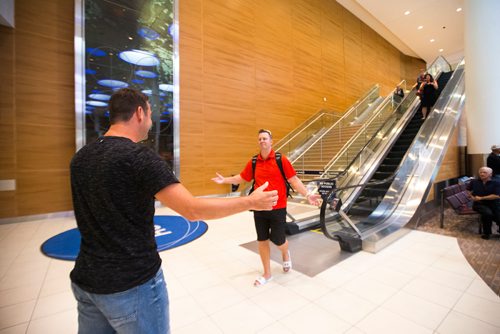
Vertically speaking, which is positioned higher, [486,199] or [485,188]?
[485,188]

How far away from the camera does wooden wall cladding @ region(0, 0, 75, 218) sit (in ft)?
16.7

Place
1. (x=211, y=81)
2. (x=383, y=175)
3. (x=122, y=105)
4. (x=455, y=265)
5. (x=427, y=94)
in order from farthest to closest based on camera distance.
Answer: (x=211, y=81), (x=427, y=94), (x=383, y=175), (x=455, y=265), (x=122, y=105)

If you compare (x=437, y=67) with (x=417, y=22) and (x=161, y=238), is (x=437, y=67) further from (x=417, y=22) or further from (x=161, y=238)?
(x=161, y=238)

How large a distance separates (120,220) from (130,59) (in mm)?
6741

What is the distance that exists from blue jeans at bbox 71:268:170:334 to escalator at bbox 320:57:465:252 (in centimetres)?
262

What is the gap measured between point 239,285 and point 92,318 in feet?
6.24

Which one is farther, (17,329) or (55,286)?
(55,286)

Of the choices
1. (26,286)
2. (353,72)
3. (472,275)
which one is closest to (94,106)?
(26,286)

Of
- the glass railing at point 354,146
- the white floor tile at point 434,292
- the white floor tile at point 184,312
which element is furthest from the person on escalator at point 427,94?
the white floor tile at point 184,312

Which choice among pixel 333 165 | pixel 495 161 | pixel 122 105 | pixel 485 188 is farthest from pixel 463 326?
pixel 333 165

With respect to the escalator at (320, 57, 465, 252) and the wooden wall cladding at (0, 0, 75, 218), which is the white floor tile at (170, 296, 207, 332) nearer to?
the escalator at (320, 57, 465, 252)

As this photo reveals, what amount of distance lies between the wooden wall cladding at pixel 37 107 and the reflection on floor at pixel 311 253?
477 centimetres

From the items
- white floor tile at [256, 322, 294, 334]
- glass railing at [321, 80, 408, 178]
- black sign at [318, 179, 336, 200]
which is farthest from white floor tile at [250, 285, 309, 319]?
glass railing at [321, 80, 408, 178]

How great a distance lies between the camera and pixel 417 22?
12930 mm
